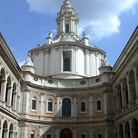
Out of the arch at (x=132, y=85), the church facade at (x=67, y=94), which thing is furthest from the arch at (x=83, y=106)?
the arch at (x=132, y=85)

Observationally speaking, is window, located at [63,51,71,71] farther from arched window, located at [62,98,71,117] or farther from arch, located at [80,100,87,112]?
arch, located at [80,100,87,112]

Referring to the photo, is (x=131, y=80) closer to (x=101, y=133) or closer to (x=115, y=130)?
(x=115, y=130)

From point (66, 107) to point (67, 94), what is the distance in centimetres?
223

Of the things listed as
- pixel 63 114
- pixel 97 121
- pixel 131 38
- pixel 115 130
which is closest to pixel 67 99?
pixel 63 114

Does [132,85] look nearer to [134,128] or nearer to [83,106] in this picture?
[134,128]

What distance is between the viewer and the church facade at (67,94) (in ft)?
101

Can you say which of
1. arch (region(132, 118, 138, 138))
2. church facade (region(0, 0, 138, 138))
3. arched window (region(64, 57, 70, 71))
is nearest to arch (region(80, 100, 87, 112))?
→ church facade (region(0, 0, 138, 138))

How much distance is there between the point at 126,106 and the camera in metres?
30.5

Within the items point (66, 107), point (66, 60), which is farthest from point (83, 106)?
point (66, 60)

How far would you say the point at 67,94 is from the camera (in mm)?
42750

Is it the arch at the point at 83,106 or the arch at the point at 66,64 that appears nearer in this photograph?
the arch at the point at 83,106

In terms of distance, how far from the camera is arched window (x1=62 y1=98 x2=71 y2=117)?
41.9 metres

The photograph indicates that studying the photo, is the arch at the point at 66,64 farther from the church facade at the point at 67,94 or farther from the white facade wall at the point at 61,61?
the white facade wall at the point at 61,61

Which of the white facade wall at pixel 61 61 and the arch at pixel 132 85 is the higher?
the white facade wall at pixel 61 61
